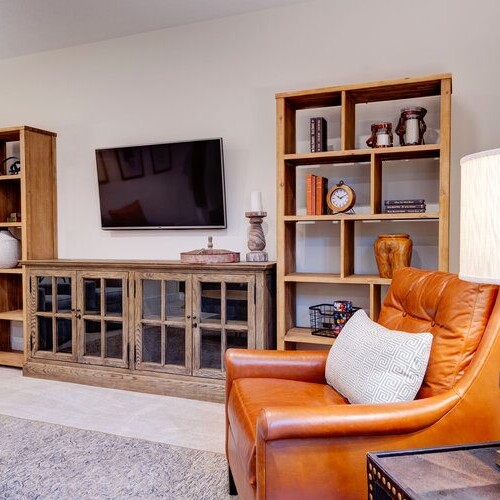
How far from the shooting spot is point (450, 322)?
1.59 metres

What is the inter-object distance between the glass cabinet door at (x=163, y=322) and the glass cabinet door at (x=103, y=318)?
0.12m

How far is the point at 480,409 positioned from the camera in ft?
4.75

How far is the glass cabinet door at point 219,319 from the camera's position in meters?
3.07

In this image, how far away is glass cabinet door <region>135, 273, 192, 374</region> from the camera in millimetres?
3230

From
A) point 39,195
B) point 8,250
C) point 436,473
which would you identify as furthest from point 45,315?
point 436,473

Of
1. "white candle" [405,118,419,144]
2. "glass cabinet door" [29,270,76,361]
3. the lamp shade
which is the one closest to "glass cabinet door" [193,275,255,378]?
"glass cabinet door" [29,270,76,361]

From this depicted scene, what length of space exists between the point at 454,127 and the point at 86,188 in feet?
9.25

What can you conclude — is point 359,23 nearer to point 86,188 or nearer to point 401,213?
point 401,213

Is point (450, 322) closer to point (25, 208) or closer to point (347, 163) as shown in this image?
point (347, 163)

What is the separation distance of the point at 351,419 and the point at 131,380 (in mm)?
2342

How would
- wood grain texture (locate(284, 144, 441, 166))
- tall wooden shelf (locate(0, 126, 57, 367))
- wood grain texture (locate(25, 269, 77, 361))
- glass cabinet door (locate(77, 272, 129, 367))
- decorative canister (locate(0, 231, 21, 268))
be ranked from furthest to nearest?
1. decorative canister (locate(0, 231, 21, 268))
2. tall wooden shelf (locate(0, 126, 57, 367))
3. wood grain texture (locate(25, 269, 77, 361))
4. glass cabinet door (locate(77, 272, 129, 367))
5. wood grain texture (locate(284, 144, 441, 166))

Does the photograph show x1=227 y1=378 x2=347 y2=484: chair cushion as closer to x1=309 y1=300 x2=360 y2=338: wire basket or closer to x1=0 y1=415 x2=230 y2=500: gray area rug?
x1=0 y1=415 x2=230 y2=500: gray area rug

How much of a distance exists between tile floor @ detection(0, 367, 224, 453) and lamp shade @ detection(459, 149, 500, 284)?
1.72 m

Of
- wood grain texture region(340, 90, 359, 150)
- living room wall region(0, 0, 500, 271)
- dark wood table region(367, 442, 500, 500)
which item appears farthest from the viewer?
living room wall region(0, 0, 500, 271)
